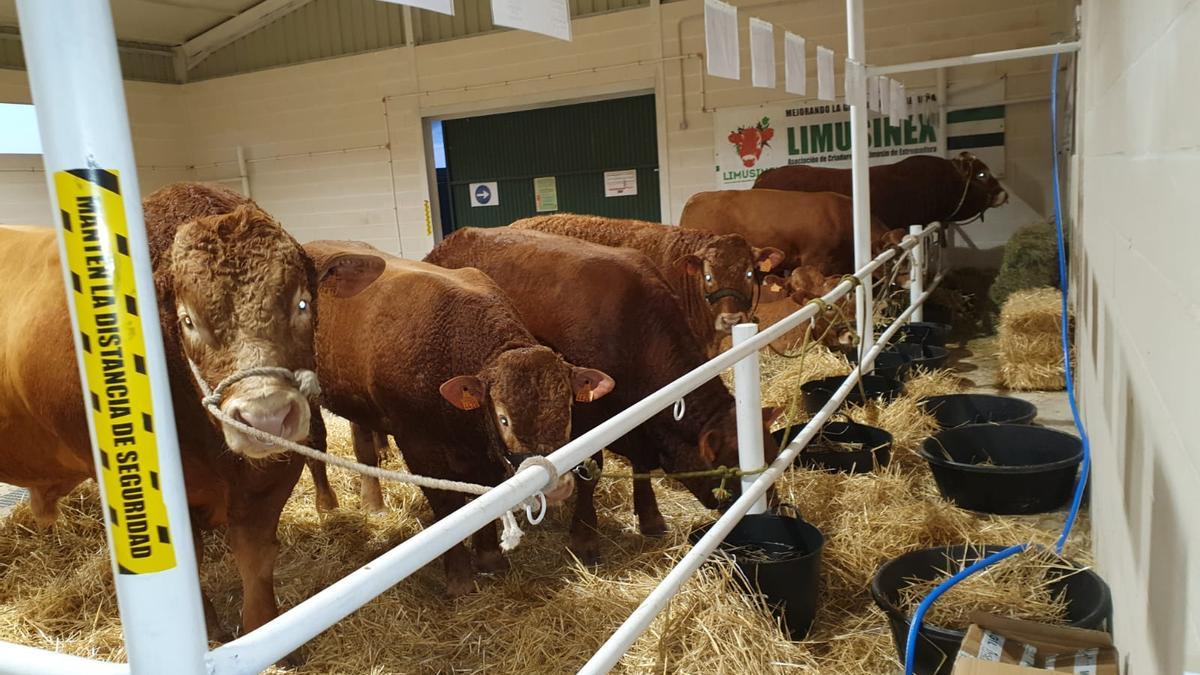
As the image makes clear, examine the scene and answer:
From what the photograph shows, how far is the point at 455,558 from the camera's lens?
3.22 m

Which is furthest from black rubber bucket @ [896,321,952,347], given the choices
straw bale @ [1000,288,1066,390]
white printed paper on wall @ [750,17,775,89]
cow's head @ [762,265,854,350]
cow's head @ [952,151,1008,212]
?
cow's head @ [952,151,1008,212]

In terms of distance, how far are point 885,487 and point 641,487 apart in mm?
1079

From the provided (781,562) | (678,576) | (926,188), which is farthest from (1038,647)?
(926,188)

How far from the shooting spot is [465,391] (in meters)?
2.88

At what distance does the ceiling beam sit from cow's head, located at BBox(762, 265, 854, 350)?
29.8 ft

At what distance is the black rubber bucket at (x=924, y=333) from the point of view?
6.46 metres

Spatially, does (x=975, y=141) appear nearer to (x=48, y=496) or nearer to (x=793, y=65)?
(x=793, y=65)

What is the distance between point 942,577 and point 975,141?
26.2 feet

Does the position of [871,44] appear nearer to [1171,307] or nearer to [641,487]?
[641,487]

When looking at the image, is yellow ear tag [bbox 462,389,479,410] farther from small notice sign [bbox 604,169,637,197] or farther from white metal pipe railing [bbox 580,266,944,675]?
small notice sign [bbox 604,169,637,197]

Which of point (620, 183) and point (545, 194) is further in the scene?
point (545, 194)

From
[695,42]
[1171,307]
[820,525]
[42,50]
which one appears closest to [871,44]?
[695,42]

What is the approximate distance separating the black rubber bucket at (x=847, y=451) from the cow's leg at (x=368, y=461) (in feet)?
6.37

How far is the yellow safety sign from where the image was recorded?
0.82 meters
